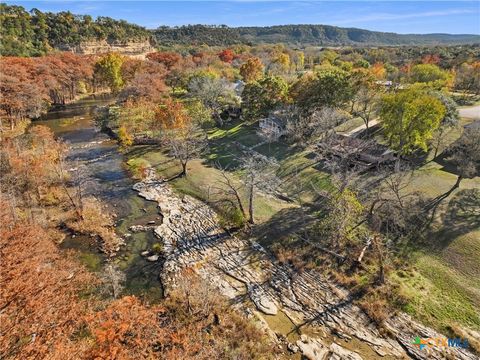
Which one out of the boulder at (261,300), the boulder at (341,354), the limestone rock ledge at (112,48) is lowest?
the boulder at (341,354)

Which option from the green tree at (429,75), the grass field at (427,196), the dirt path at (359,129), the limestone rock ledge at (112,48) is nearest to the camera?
the grass field at (427,196)

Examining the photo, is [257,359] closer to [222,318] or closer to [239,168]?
[222,318]

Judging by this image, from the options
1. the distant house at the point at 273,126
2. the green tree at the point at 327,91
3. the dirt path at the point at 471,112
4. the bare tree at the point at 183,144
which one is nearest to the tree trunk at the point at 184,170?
the bare tree at the point at 183,144

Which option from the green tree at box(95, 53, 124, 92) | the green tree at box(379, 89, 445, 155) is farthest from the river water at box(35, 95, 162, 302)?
the green tree at box(379, 89, 445, 155)

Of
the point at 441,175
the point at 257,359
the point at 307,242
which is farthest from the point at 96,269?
the point at 441,175

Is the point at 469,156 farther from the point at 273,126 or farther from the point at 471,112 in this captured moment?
the point at 273,126

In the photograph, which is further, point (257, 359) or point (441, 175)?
point (441, 175)

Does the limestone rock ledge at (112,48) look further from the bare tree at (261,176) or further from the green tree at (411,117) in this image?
the green tree at (411,117)
